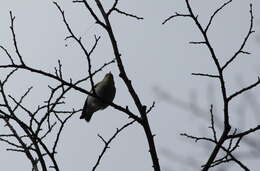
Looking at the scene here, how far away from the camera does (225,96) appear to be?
3.37m

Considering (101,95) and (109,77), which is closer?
(101,95)

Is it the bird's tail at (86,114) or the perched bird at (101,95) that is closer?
the perched bird at (101,95)

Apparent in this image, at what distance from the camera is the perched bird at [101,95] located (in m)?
7.09

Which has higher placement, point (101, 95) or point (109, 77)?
point (109, 77)

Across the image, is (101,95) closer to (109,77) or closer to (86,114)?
(109,77)

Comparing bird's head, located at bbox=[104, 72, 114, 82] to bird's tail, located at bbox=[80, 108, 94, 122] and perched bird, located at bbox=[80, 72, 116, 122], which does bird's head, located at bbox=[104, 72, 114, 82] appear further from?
bird's tail, located at bbox=[80, 108, 94, 122]

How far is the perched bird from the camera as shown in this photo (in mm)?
7094

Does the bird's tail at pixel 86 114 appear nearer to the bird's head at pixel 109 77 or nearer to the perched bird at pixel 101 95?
the perched bird at pixel 101 95

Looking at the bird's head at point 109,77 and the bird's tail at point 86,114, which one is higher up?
the bird's head at point 109,77

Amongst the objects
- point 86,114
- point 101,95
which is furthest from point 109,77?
point 86,114

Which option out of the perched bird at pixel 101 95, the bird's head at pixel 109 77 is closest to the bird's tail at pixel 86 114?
the perched bird at pixel 101 95

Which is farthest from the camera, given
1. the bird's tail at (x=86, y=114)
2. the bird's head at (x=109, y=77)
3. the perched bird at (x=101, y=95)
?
the bird's tail at (x=86, y=114)

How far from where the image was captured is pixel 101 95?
23.2ft

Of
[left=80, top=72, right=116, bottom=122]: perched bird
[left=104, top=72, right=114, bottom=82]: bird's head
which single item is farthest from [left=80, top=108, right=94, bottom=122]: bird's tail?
[left=104, top=72, right=114, bottom=82]: bird's head
